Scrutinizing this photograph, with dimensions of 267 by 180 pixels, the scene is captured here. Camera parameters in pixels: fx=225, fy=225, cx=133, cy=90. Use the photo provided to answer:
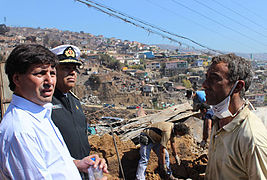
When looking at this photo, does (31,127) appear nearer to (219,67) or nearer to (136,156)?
(219,67)

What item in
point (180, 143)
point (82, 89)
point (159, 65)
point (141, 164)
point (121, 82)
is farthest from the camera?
point (159, 65)

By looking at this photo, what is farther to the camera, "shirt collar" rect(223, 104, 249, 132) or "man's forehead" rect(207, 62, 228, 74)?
"man's forehead" rect(207, 62, 228, 74)

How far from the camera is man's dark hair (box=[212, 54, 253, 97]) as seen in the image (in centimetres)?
178

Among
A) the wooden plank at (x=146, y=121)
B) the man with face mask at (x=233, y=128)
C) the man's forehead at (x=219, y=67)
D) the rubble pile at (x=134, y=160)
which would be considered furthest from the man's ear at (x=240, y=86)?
the wooden plank at (x=146, y=121)

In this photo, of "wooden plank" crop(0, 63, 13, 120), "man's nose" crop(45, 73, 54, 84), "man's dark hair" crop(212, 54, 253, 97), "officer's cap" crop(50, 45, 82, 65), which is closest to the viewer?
"man's nose" crop(45, 73, 54, 84)

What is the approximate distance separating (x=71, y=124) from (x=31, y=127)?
3.25ft

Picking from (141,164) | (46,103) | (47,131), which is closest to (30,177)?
(47,131)

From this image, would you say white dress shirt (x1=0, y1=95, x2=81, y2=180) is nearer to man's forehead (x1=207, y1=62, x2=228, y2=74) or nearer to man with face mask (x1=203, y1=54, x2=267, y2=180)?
man with face mask (x1=203, y1=54, x2=267, y2=180)

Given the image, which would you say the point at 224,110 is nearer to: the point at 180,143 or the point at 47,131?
the point at 47,131

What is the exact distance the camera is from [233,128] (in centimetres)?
168

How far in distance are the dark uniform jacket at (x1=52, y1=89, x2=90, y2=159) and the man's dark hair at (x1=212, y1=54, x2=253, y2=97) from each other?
1.47 metres

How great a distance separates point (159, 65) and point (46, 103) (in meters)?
88.8

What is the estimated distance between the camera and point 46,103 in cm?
142

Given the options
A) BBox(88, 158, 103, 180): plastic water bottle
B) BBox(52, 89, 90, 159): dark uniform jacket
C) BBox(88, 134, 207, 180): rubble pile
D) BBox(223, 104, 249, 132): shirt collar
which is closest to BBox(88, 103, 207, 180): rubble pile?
BBox(88, 134, 207, 180): rubble pile
